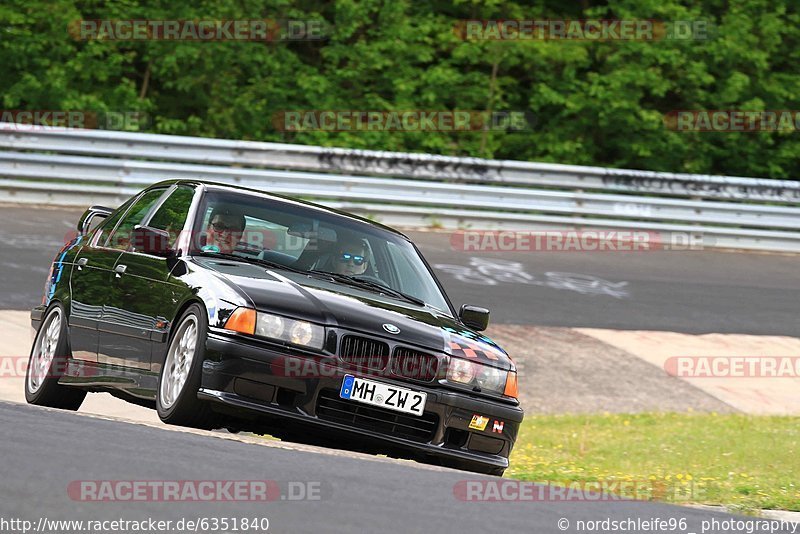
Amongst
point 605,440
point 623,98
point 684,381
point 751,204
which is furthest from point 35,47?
point 605,440

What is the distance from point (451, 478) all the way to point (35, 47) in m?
17.7

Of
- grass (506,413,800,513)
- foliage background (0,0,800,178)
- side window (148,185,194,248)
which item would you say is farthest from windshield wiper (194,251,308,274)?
foliage background (0,0,800,178)

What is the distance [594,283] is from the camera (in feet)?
57.6

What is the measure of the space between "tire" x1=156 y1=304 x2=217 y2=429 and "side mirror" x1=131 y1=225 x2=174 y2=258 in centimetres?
65

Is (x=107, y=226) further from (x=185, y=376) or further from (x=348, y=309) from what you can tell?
(x=348, y=309)

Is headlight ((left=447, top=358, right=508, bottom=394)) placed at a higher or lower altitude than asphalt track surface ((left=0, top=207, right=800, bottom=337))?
higher

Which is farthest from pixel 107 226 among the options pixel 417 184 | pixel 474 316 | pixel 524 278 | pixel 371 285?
pixel 417 184

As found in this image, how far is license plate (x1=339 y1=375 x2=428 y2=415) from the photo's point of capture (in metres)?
6.80

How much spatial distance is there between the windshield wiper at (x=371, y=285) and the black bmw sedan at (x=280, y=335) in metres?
0.02

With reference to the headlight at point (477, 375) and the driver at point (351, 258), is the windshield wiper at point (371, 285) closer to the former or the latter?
the driver at point (351, 258)

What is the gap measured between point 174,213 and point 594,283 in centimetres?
1012

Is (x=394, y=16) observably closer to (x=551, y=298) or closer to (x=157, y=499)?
(x=551, y=298)

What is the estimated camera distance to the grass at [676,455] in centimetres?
777

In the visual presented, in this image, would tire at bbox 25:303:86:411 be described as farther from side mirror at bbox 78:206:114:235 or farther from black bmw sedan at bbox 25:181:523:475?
side mirror at bbox 78:206:114:235
